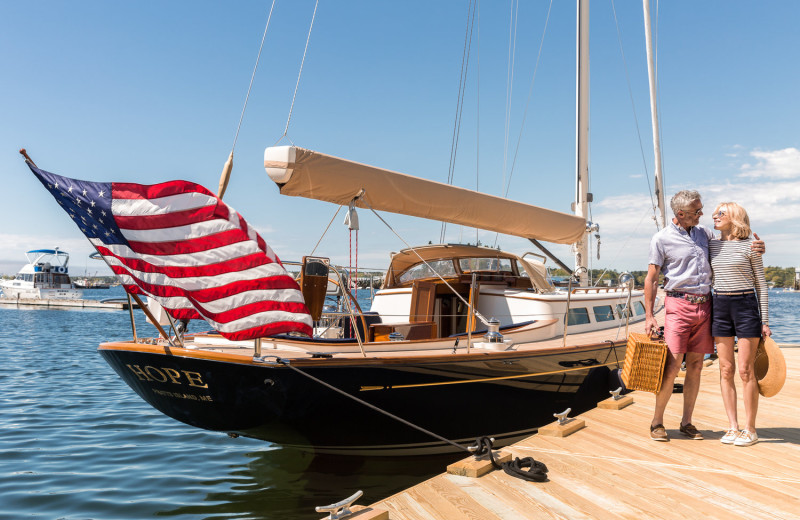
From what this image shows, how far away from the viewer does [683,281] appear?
164 inches

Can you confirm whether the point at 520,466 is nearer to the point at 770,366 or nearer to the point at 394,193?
the point at 770,366

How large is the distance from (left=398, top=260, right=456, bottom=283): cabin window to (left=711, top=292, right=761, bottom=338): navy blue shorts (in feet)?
14.7

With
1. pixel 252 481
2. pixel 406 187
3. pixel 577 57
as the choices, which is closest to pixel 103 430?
pixel 252 481

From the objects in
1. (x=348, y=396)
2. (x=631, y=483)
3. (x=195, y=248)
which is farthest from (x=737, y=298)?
(x=195, y=248)

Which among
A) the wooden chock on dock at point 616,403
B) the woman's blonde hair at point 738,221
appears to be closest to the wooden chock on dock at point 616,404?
the wooden chock on dock at point 616,403

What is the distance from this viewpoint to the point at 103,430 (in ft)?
29.7

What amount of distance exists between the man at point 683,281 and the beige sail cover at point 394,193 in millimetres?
3157

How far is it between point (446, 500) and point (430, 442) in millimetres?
2965

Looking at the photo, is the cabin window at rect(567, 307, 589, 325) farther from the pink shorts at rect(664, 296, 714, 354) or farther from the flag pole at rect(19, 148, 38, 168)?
the flag pole at rect(19, 148, 38, 168)

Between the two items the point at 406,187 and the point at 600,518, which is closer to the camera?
the point at 600,518

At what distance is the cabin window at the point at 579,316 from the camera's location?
8.61 meters

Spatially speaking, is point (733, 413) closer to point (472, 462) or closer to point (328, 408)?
point (472, 462)

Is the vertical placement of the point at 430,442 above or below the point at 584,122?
below

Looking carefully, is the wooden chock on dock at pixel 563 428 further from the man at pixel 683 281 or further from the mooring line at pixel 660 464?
the man at pixel 683 281
